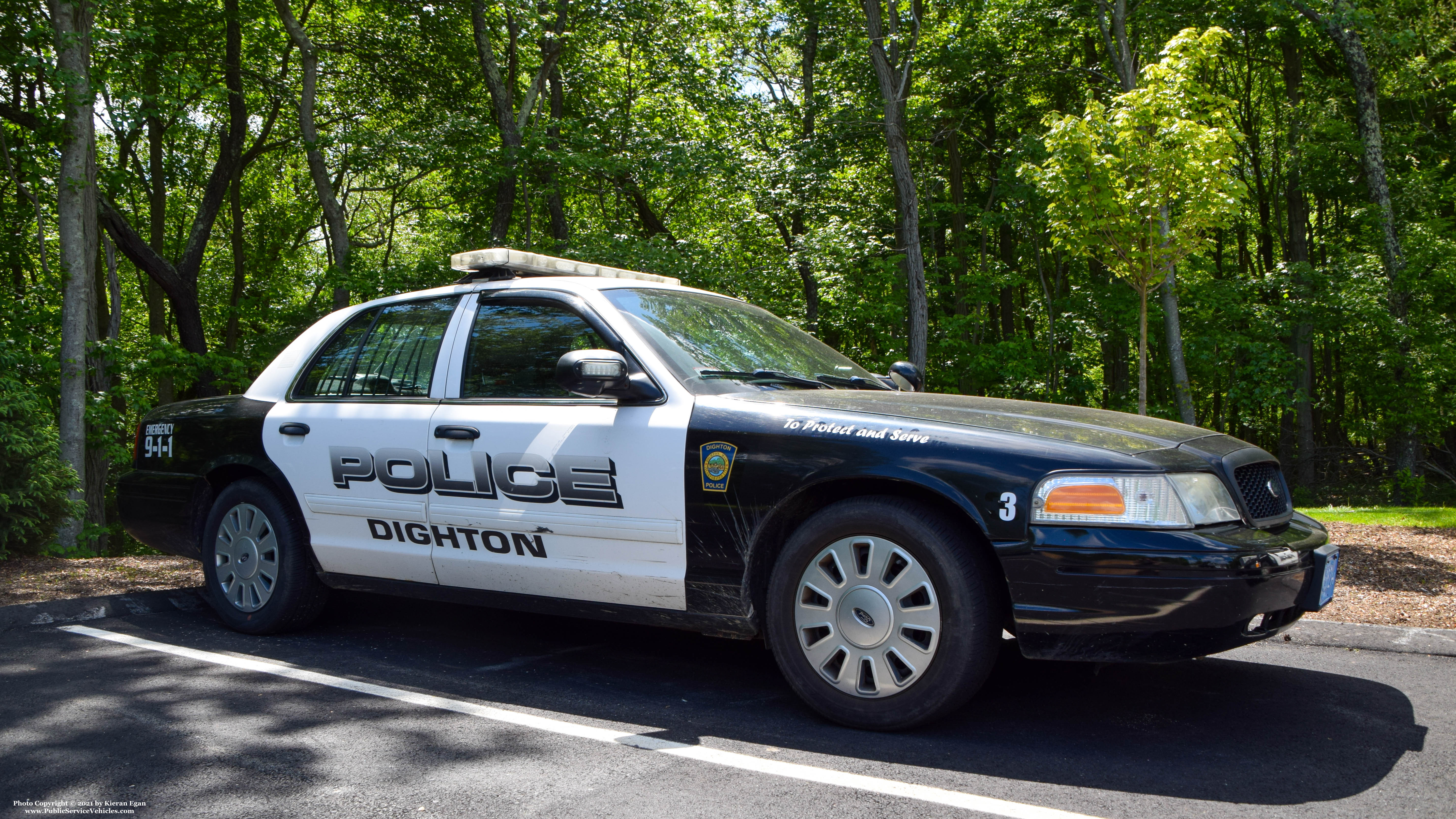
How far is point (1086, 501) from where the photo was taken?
3.24 metres

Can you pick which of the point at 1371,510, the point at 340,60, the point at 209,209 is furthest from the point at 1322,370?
the point at 209,209

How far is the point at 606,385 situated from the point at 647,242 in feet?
44.2

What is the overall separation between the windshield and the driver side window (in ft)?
0.77

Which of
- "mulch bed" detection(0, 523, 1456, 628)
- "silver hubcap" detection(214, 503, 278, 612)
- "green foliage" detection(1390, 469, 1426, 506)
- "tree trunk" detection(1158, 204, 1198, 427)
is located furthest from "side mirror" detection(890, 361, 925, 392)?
"green foliage" detection(1390, 469, 1426, 506)

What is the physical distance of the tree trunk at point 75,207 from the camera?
11188 millimetres

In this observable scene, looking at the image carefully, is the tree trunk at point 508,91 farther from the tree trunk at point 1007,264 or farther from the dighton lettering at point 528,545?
the dighton lettering at point 528,545

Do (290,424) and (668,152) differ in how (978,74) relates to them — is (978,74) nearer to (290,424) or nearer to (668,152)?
(668,152)

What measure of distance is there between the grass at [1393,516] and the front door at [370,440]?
787 cm

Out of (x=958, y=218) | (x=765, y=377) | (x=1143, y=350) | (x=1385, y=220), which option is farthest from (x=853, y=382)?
(x=958, y=218)

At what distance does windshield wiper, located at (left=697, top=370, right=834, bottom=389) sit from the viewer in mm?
4164

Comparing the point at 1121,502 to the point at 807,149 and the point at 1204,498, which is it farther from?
the point at 807,149

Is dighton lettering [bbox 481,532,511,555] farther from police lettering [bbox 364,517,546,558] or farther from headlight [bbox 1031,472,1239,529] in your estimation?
→ headlight [bbox 1031,472,1239,529]

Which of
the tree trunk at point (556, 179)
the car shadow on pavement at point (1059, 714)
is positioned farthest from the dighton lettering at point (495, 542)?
the tree trunk at point (556, 179)

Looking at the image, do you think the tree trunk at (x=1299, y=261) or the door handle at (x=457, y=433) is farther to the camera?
the tree trunk at (x=1299, y=261)
